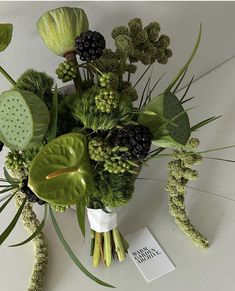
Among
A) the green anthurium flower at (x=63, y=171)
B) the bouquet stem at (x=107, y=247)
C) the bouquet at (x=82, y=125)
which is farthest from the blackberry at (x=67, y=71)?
the bouquet stem at (x=107, y=247)

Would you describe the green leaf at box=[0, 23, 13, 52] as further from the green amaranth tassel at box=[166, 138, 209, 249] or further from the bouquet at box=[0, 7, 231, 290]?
the green amaranth tassel at box=[166, 138, 209, 249]

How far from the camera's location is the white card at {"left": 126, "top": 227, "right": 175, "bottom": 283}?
95cm

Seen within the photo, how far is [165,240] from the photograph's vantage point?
0.99 meters

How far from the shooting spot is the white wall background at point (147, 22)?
2.82 ft

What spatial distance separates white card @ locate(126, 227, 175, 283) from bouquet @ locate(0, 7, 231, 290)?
188 millimetres

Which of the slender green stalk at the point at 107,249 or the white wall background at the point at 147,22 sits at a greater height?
the white wall background at the point at 147,22

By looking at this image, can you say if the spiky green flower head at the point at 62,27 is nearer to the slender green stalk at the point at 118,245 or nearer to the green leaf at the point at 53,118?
the green leaf at the point at 53,118

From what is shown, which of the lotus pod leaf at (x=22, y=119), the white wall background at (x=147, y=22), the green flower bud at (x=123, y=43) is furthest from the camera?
the white wall background at (x=147, y=22)

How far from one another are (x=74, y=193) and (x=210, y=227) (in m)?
0.45

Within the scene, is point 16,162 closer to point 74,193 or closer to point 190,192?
point 74,193

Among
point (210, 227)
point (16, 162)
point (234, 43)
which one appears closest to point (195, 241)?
point (210, 227)

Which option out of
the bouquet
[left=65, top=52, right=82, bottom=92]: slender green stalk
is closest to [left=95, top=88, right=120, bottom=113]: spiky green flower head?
the bouquet

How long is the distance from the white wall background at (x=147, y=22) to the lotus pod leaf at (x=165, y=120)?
0.30 m

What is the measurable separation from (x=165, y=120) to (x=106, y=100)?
3.7 inches
